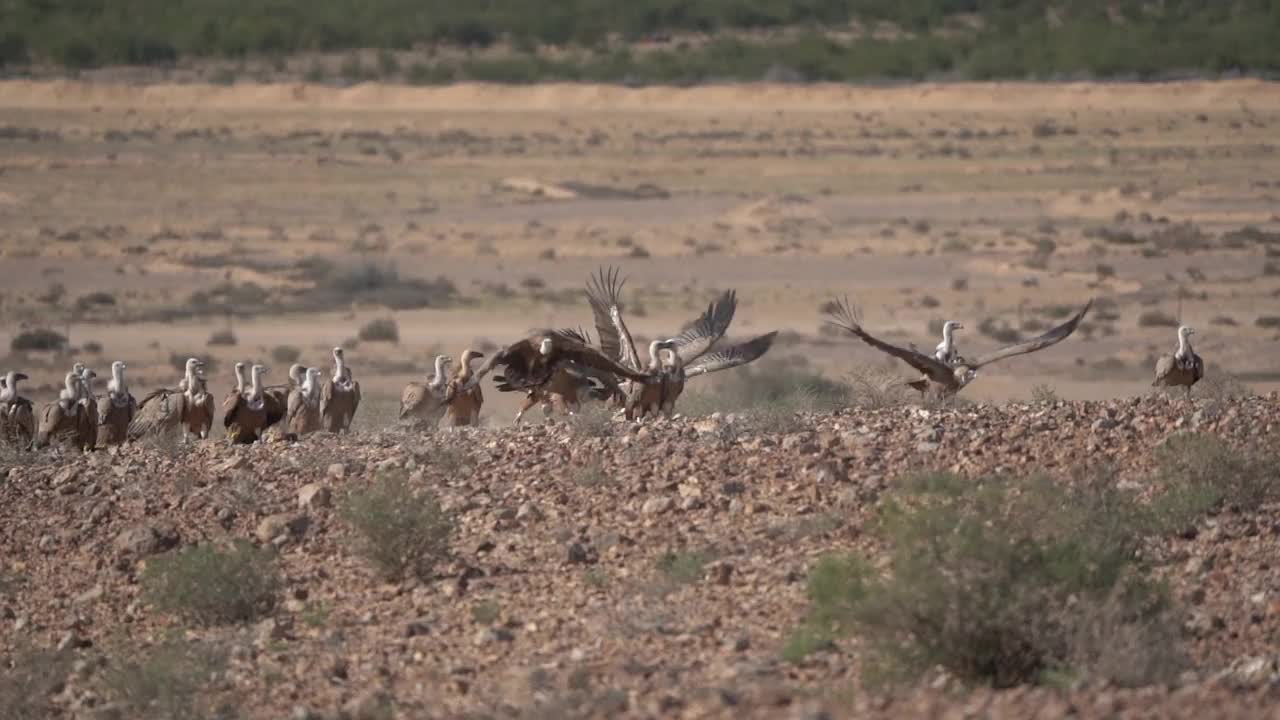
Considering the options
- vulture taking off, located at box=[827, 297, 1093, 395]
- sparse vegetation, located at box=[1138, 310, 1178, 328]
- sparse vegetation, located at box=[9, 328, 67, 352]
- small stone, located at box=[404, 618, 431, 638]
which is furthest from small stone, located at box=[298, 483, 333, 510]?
sparse vegetation, located at box=[1138, 310, 1178, 328]

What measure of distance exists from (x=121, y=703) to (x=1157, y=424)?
676 centimetres

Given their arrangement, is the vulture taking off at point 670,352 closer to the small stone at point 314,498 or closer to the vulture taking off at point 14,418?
the small stone at point 314,498

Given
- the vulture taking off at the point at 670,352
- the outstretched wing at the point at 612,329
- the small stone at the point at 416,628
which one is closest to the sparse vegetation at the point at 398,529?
the small stone at the point at 416,628

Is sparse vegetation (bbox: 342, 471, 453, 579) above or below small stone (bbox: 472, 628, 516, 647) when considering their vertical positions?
above

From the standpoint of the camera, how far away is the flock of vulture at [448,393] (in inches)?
706

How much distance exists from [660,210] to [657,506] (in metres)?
38.1

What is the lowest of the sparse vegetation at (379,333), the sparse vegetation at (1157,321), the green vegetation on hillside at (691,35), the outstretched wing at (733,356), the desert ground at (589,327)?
the sparse vegetation at (1157,321)

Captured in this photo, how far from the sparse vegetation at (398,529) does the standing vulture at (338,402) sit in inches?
239

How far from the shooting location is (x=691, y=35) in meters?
88.2

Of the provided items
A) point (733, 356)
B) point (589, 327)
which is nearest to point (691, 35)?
point (589, 327)

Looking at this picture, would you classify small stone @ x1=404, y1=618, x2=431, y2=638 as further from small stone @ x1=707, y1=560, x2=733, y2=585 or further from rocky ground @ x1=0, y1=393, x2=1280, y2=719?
small stone @ x1=707, y1=560, x2=733, y2=585

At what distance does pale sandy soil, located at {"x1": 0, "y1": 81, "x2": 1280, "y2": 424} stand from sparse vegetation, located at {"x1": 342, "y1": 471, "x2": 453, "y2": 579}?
15.8 meters

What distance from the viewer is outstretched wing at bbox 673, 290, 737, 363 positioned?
752 inches

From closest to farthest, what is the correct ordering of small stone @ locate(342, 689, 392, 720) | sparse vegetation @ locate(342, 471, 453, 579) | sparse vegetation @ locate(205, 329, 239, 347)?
small stone @ locate(342, 689, 392, 720) → sparse vegetation @ locate(342, 471, 453, 579) → sparse vegetation @ locate(205, 329, 239, 347)
